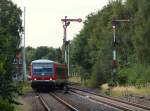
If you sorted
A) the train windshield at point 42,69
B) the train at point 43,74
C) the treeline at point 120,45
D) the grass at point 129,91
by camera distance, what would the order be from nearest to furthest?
the grass at point 129,91 → the train at point 43,74 → the train windshield at point 42,69 → the treeline at point 120,45

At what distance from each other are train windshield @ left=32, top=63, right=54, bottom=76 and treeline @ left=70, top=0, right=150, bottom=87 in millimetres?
8373

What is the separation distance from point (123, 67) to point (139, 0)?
13.3 metres

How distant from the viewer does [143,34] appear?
61.1m

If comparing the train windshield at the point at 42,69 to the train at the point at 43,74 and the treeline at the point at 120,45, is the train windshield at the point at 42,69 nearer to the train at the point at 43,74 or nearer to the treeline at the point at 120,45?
the train at the point at 43,74

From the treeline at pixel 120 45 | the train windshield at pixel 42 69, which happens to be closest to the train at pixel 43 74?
the train windshield at pixel 42 69

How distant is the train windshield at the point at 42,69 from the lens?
57594 millimetres

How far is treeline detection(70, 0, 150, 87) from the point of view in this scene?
61.4m

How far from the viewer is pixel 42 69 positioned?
190 ft

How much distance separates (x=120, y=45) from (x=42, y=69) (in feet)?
Answer: 70.6

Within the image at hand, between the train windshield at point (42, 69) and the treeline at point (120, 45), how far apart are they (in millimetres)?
8373

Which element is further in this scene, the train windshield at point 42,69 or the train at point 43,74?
the train windshield at point 42,69

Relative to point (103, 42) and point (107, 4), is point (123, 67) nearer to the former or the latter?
point (103, 42)

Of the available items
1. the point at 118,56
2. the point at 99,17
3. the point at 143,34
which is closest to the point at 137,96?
the point at 143,34

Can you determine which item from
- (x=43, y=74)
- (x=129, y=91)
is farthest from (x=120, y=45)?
(x=129, y=91)
